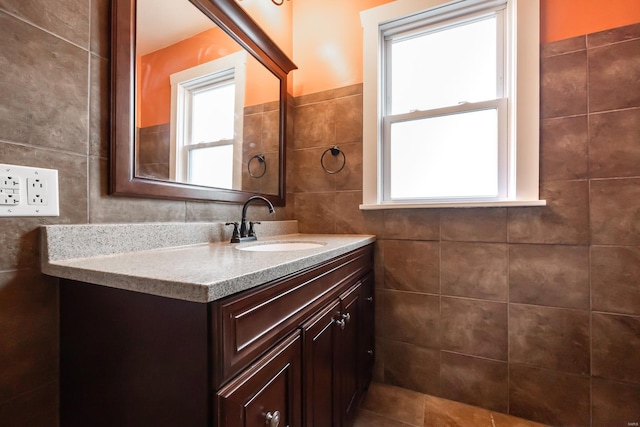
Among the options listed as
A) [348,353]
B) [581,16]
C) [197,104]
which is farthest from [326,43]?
[348,353]

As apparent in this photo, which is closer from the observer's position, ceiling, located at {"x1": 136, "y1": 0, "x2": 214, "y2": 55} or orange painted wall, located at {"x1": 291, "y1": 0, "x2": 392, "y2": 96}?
ceiling, located at {"x1": 136, "y1": 0, "x2": 214, "y2": 55}

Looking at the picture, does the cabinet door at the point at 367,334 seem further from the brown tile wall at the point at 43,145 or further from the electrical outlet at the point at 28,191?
the electrical outlet at the point at 28,191

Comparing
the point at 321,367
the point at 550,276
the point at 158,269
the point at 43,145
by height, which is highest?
the point at 43,145

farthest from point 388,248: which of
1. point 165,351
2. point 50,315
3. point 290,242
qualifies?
point 50,315

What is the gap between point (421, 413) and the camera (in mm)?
1405

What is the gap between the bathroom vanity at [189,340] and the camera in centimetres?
53

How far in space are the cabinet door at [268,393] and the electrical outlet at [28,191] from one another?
0.69 m

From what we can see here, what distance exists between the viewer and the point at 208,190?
1246 millimetres

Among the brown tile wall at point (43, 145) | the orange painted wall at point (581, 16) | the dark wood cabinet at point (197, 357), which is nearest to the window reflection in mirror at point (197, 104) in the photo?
the brown tile wall at point (43, 145)

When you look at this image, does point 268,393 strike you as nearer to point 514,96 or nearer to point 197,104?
point 197,104

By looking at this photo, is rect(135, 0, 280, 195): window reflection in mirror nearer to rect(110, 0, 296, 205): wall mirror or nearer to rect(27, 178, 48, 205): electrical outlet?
rect(110, 0, 296, 205): wall mirror

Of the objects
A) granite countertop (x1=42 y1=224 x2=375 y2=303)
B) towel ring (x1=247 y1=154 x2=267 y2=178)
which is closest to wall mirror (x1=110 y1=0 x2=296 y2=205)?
towel ring (x1=247 y1=154 x2=267 y2=178)

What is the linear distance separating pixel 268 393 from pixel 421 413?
1148 millimetres

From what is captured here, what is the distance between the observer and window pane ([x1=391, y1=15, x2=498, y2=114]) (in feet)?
4.95
